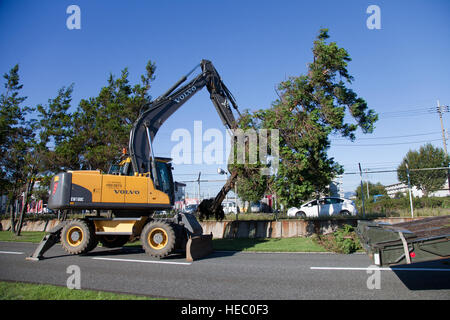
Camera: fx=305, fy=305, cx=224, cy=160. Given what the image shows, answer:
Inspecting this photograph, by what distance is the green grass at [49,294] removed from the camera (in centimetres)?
503

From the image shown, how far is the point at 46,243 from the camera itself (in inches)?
381

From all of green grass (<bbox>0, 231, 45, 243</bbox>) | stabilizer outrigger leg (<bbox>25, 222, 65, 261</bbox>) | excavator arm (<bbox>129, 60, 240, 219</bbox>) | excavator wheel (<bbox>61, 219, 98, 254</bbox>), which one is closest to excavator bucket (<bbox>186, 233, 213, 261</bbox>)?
excavator arm (<bbox>129, 60, 240, 219</bbox>)

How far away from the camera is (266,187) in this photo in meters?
14.4

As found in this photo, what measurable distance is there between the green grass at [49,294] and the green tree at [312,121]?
8964 millimetres

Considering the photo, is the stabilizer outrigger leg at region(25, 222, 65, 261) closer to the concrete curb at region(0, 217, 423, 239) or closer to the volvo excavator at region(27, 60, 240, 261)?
the volvo excavator at region(27, 60, 240, 261)

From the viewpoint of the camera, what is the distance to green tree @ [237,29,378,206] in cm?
1288

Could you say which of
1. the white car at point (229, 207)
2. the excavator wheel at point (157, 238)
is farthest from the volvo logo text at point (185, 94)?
the white car at point (229, 207)

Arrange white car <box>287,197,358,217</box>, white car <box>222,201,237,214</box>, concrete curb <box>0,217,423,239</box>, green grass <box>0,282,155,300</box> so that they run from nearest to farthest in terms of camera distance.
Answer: green grass <box>0,282,155,300</box> → concrete curb <box>0,217,423,239</box> → white car <box>287,197,358,217</box> → white car <box>222,201,237,214</box>

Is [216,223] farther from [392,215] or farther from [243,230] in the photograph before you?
[392,215]

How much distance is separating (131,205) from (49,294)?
15.8 ft

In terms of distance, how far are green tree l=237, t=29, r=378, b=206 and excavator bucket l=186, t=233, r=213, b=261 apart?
171 inches

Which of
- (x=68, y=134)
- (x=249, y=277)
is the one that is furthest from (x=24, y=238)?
(x=249, y=277)

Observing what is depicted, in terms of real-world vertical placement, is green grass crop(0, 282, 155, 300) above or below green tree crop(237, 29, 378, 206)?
below
